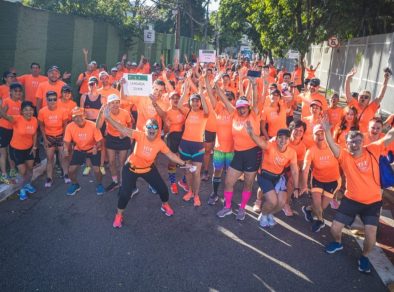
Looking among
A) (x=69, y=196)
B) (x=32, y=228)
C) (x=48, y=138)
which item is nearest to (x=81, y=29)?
(x=48, y=138)

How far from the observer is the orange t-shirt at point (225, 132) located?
235 inches

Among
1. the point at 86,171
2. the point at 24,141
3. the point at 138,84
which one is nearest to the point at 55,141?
the point at 24,141

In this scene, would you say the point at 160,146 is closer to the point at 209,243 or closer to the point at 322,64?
the point at 209,243

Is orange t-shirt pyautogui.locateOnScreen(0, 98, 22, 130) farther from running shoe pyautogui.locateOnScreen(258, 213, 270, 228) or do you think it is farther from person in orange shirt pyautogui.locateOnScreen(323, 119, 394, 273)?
person in orange shirt pyautogui.locateOnScreen(323, 119, 394, 273)

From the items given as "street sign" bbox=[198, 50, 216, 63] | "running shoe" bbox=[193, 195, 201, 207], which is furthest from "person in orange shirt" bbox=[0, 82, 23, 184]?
"street sign" bbox=[198, 50, 216, 63]

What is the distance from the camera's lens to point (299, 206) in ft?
21.5

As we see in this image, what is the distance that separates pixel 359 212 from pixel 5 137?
6.06m

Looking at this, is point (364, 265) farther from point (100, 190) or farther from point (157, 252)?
point (100, 190)

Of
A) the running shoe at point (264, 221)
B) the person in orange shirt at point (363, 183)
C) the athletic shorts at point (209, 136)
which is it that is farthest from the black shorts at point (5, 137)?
the person in orange shirt at point (363, 183)

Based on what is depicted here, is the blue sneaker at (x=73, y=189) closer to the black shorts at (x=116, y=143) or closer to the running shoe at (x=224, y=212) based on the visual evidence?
the black shorts at (x=116, y=143)

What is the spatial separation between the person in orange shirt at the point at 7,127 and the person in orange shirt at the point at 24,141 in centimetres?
23

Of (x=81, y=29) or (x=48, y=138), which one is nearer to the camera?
(x=48, y=138)

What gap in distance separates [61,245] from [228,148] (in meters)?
3.04

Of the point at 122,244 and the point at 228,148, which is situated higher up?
the point at 228,148
